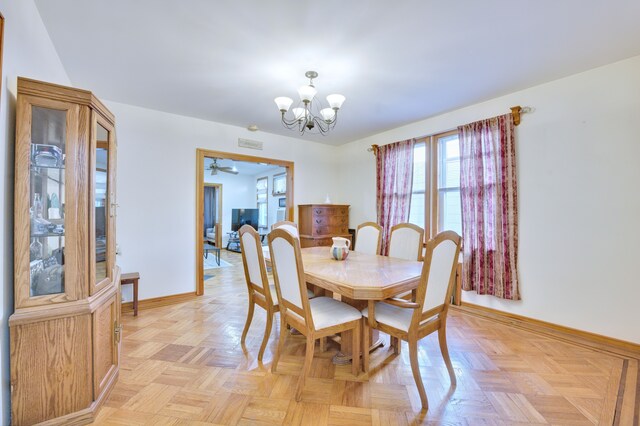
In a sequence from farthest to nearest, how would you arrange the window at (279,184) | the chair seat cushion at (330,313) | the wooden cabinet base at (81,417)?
1. the window at (279,184)
2. the chair seat cushion at (330,313)
3. the wooden cabinet base at (81,417)

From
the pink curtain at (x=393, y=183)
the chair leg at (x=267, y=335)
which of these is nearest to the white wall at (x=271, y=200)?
the pink curtain at (x=393, y=183)

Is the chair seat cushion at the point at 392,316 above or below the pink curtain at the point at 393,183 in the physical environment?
below

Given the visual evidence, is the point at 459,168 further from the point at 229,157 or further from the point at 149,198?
the point at 149,198

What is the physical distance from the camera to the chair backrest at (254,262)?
2.01 metres

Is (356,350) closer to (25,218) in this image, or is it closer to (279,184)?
(25,218)

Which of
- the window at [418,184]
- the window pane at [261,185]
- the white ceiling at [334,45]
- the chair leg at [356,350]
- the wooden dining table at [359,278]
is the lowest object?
the chair leg at [356,350]

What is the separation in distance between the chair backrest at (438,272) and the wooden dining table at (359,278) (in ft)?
0.55

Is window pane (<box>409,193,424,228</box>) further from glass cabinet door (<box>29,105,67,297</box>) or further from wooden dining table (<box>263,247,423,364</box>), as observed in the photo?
glass cabinet door (<box>29,105,67,297</box>)

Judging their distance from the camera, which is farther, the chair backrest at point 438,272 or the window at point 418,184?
the window at point 418,184

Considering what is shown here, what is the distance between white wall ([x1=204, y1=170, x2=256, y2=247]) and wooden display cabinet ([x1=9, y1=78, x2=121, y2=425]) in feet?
21.5

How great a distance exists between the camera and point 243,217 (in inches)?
303

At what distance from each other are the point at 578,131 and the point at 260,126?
3640 mm

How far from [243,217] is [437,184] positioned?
5579mm

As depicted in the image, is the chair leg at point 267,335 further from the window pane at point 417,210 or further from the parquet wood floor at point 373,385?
the window pane at point 417,210
